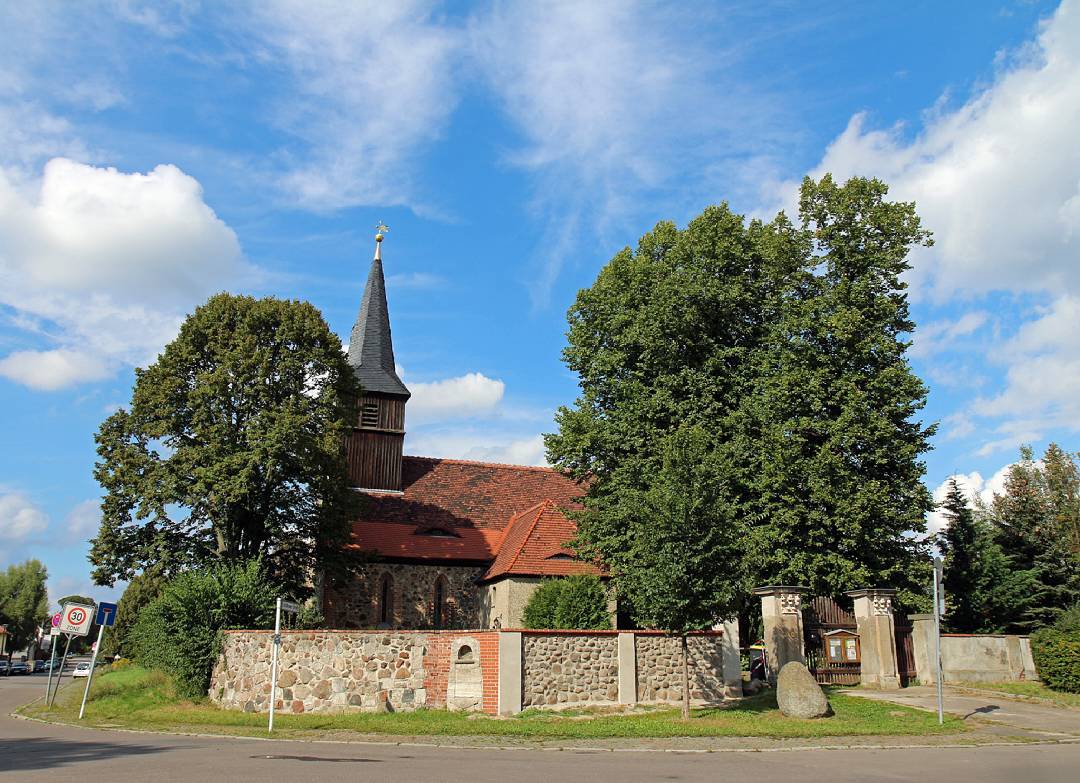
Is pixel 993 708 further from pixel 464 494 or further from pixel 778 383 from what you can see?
pixel 464 494

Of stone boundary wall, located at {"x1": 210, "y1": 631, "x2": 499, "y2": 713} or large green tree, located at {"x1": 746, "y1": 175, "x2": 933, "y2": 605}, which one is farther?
large green tree, located at {"x1": 746, "y1": 175, "x2": 933, "y2": 605}

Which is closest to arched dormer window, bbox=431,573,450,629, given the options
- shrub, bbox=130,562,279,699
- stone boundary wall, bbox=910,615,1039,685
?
shrub, bbox=130,562,279,699

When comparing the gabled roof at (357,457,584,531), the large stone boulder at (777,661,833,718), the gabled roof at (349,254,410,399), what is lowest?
the large stone boulder at (777,661,833,718)

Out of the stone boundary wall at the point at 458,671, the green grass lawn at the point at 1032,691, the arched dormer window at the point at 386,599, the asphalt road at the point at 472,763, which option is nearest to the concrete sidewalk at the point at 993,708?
the green grass lawn at the point at 1032,691

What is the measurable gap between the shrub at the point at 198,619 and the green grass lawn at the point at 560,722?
841 mm

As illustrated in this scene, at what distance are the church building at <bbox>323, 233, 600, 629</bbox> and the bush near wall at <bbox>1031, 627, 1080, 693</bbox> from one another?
46.3 ft

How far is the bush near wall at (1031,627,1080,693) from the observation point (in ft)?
76.8

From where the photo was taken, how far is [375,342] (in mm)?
38625

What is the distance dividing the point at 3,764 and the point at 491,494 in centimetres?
2665

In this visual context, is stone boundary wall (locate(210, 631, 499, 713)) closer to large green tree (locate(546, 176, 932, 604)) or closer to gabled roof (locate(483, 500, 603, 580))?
large green tree (locate(546, 176, 932, 604))

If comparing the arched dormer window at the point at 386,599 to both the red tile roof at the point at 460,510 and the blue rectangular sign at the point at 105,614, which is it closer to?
the red tile roof at the point at 460,510

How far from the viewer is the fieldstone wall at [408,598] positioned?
31.6 meters

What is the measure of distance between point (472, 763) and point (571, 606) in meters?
Answer: 11.9

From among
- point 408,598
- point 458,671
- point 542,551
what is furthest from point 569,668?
point 408,598
